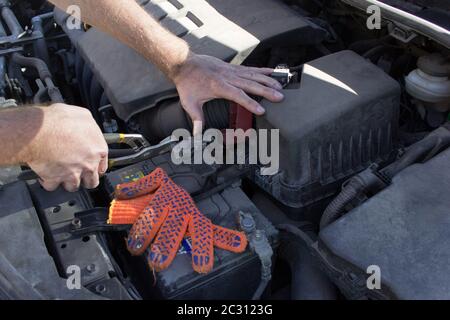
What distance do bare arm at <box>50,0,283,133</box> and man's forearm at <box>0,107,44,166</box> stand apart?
0.46 m

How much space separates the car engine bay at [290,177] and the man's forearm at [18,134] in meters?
0.18

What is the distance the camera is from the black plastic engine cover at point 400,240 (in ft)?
→ 3.27

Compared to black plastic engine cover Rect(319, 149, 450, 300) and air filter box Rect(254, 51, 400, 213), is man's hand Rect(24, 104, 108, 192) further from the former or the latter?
black plastic engine cover Rect(319, 149, 450, 300)

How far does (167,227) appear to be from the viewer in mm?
1202

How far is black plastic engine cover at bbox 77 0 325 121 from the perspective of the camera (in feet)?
5.12

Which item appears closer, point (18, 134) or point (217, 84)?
point (18, 134)

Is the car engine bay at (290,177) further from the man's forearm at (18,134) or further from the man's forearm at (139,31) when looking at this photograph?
the man's forearm at (18,134)

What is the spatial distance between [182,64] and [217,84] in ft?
0.52

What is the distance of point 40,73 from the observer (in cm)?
198

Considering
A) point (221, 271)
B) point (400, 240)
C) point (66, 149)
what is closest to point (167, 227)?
point (221, 271)

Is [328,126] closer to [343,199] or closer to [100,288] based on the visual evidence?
[343,199]
